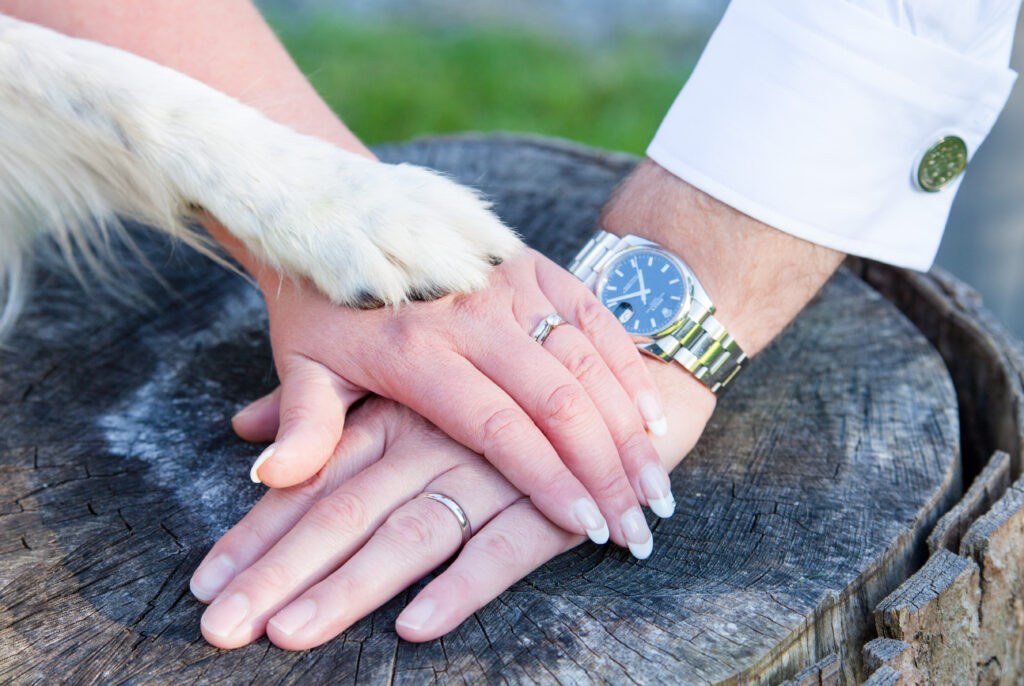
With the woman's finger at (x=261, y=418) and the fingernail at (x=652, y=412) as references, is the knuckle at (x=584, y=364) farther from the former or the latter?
the woman's finger at (x=261, y=418)

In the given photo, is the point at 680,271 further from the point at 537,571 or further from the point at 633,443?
the point at 537,571

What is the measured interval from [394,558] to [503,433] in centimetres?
21

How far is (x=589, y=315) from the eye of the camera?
4.39 feet

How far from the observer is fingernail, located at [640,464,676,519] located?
121 centimetres

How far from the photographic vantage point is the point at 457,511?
1.19 m

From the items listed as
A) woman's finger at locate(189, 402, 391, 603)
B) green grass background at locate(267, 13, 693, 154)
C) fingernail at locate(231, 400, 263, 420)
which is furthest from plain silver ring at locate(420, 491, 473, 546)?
green grass background at locate(267, 13, 693, 154)

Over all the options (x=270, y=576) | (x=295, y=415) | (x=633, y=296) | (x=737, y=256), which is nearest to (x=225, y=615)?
(x=270, y=576)

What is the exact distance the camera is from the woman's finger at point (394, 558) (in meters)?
1.04

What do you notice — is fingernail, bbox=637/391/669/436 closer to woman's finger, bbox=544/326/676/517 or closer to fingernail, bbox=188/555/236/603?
woman's finger, bbox=544/326/676/517

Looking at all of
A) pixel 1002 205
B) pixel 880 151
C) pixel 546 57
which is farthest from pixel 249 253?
pixel 546 57

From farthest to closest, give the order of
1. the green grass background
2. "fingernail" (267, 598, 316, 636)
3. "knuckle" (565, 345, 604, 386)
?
the green grass background
"knuckle" (565, 345, 604, 386)
"fingernail" (267, 598, 316, 636)

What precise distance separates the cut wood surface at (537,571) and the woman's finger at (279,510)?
44mm

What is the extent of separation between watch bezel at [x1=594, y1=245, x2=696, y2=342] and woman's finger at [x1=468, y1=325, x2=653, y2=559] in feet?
0.71

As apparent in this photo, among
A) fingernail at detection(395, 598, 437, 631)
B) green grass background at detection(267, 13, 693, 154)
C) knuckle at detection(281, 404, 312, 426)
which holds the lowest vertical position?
green grass background at detection(267, 13, 693, 154)
